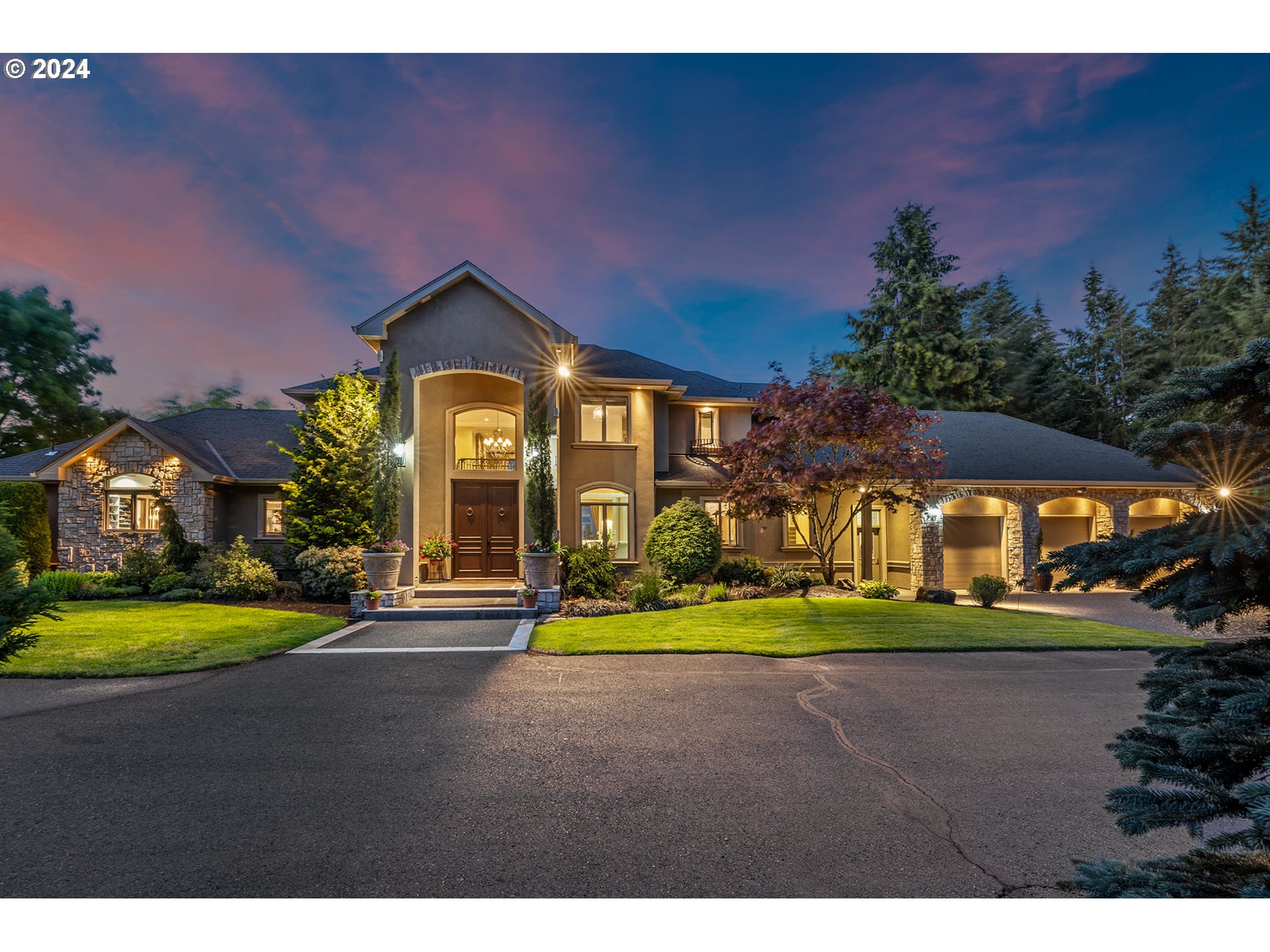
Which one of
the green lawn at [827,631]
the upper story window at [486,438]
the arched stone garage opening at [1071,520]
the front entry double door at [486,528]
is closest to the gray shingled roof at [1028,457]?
the arched stone garage opening at [1071,520]

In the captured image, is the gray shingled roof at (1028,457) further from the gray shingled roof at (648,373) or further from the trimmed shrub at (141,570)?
the trimmed shrub at (141,570)

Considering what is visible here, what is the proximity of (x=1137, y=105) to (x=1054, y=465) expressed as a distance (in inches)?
441

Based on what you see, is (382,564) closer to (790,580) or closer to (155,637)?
(155,637)

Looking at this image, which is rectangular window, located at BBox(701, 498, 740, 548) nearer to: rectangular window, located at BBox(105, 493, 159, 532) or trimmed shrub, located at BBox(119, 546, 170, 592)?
trimmed shrub, located at BBox(119, 546, 170, 592)

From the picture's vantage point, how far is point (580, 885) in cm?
284

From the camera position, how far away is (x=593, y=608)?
475 inches

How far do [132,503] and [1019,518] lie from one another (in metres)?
26.8

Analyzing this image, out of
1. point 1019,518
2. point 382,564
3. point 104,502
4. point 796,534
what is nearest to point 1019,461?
point 1019,518

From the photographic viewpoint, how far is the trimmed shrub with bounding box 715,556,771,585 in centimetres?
1511

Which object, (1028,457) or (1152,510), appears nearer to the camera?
(1152,510)

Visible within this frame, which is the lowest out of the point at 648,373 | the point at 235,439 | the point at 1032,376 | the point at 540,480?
the point at 540,480

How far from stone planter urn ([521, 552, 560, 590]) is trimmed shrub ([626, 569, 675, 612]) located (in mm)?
1956

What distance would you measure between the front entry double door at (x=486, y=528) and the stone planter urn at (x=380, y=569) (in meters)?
2.42

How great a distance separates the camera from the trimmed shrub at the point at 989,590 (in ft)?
43.1
